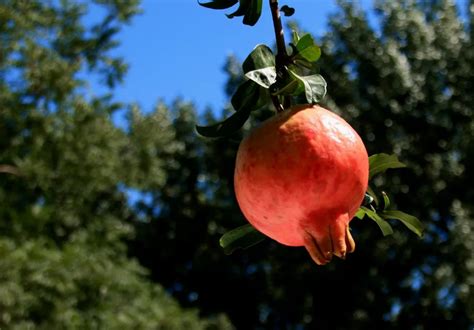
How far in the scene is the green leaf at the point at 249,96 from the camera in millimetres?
422

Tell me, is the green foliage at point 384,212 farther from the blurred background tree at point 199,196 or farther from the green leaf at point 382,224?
the blurred background tree at point 199,196

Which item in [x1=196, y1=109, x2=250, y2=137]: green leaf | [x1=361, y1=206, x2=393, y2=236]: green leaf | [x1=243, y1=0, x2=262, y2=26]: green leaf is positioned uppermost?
[x1=243, y1=0, x2=262, y2=26]: green leaf

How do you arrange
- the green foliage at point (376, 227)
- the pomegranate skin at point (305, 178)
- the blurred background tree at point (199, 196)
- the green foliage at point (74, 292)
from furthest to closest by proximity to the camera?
1. the green foliage at point (376, 227)
2. the blurred background tree at point (199, 196)
3. the green foliage at point (74, 292)
4. the pomegranate skin at point (305, 178)

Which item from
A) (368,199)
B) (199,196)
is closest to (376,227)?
(199,196)

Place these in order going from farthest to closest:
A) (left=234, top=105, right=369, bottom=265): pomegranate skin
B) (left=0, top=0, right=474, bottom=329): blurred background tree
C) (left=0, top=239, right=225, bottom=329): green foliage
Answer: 1. (left=0, top=0, right=474, bottom=329): blurred background tree
2. (left=0, top=239, right=225, bottom=329): green foliage
3. (left=234, top=105, right=369, bottom=265): pomegranate skin

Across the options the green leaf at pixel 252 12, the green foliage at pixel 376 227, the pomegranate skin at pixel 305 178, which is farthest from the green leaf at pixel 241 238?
the green foliage at pixel 376 227

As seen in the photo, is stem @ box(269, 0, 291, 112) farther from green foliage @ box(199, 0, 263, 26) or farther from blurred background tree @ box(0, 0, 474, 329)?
blurred background tree @ box(0, 0, 474, 329)

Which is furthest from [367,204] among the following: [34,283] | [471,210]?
[471,210]

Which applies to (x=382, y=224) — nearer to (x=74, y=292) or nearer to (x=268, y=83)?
(x=268, y=83)

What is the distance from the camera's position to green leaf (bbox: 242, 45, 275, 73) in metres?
0.40

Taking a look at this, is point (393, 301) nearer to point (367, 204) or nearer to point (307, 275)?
point (307, 275)

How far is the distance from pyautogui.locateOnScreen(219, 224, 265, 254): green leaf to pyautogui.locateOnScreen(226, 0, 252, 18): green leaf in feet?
0.44

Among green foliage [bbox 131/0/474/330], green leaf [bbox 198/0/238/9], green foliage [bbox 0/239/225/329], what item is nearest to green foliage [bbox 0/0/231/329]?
green foliage [bbox 0/239/225/329]

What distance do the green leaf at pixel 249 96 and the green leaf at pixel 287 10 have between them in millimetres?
55
